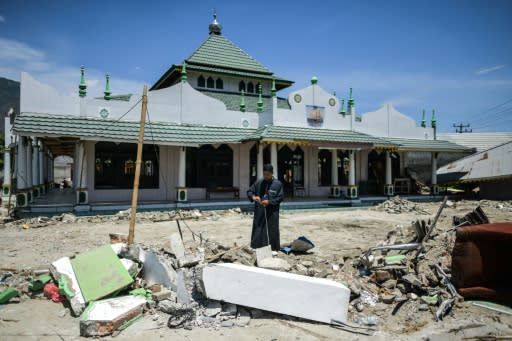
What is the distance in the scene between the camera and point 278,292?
155 inches

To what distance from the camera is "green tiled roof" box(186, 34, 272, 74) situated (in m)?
18.1

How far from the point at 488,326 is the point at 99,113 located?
12.9m

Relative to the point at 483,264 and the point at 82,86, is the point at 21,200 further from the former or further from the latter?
the point at 483,264

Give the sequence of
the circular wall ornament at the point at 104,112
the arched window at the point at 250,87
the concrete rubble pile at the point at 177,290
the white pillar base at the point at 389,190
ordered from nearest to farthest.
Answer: the concrete rubble pile at the point at 177,290, the circular wall ornament at the point at 104,112, the white pillar base at the point at 389,190, the arched window at the point at 250,87

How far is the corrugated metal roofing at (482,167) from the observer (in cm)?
1642

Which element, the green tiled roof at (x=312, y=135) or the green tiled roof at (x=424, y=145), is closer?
the green tiled roof at (x=312, y=135)

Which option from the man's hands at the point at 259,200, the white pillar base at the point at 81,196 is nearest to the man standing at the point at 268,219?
the man's hands at the point at 259,200

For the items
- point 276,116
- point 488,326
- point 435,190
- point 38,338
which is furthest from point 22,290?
point 435,190

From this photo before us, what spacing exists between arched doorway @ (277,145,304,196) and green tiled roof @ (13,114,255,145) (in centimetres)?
324

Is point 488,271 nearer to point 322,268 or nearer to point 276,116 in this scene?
point 322,268

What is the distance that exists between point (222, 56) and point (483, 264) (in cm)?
1792

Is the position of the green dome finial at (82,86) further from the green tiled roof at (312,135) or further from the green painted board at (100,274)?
the green painted board at (100,274)

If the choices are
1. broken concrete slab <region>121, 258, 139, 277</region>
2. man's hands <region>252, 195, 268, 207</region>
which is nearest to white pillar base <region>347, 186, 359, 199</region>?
man's hands <region>252, 195, 268, 207</region>

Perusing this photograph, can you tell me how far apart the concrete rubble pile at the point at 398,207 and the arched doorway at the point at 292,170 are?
4099mm
